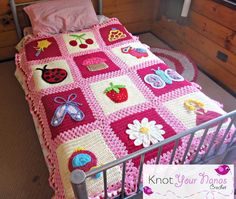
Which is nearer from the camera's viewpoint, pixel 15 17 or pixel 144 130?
pixel 144 130

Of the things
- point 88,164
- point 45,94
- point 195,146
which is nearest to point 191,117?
point 195,146

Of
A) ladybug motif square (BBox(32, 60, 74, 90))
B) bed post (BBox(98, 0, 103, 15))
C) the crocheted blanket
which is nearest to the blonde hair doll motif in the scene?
the crocheted blanket

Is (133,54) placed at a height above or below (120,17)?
above

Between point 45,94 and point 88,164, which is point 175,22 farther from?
point 88,164

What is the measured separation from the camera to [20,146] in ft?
5.60

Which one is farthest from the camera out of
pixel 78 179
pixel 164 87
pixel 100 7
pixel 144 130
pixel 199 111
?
pixel 100 7

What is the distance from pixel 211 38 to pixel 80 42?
127cm

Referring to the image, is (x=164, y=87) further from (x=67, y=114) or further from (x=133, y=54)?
(x=67, y=114)

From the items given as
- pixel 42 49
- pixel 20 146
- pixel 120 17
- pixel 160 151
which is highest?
pixel 160 151

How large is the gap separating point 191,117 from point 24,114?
134 cm

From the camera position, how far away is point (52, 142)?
124 cm
